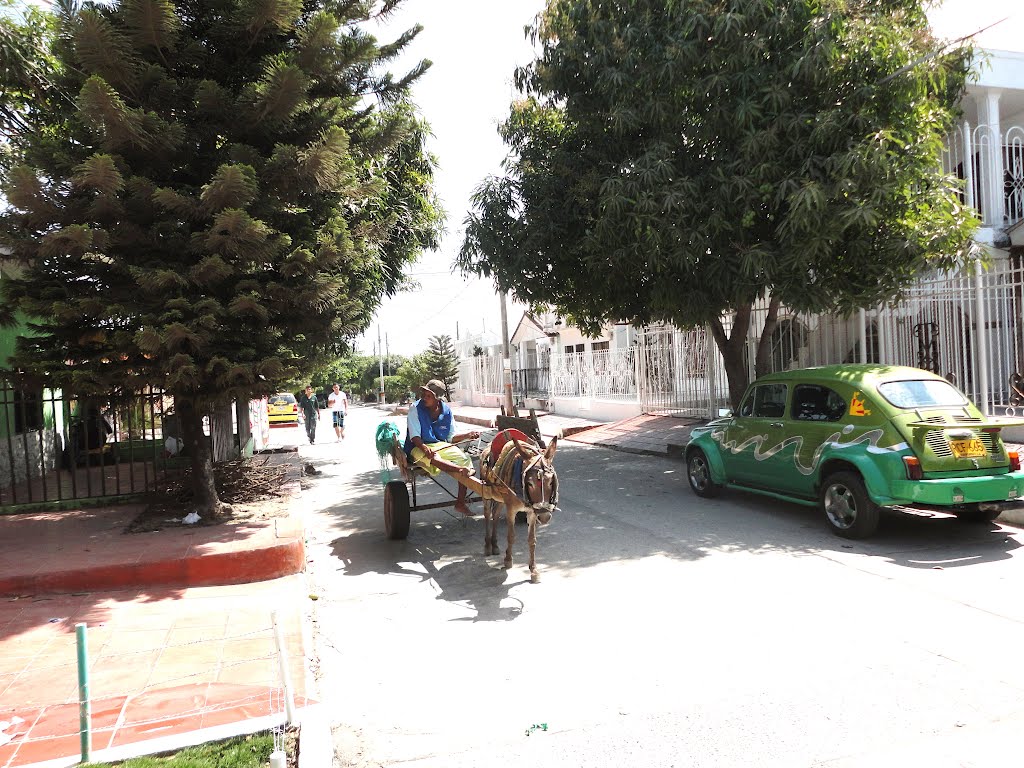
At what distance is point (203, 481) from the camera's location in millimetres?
8031

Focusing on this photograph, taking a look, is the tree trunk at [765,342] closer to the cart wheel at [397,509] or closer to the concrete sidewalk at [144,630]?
the cart wheel at [397,509]

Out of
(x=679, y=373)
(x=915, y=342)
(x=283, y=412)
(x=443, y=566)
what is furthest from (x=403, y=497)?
(x=283, y=412)

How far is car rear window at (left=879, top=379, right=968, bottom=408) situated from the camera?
291 inches

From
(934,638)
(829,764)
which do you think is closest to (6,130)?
(829,764)

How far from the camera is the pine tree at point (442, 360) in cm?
4580

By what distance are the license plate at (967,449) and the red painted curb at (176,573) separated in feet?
21.8

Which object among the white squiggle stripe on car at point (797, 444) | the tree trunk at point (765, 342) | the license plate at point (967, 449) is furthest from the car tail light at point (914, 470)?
the tree trunk at point (765, 342)

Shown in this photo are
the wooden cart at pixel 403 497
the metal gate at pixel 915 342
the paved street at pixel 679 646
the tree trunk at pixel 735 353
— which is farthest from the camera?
the tree trunk at pixel 735 353

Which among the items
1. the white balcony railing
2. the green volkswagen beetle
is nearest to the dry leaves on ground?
the green volkswagen beetle

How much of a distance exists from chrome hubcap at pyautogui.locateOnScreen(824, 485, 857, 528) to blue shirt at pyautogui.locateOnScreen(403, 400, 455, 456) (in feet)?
14.2

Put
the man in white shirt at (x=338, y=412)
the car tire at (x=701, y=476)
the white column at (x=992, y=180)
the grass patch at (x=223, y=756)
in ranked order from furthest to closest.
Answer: the man in white shirt at (x=338, y=412)
the white column at (x=992, y=180)
the car tire at (x=701, y=476)
the grass patch at (x=223, y=756)

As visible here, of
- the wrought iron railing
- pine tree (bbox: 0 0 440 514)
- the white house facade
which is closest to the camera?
pine tree (bbox: 0 0 440 514)

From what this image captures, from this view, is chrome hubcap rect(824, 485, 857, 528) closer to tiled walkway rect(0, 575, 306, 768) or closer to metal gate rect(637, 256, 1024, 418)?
metal gate rect(637, 256, 1024, 418)

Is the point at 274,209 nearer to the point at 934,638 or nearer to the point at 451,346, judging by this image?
the point at 934,638
